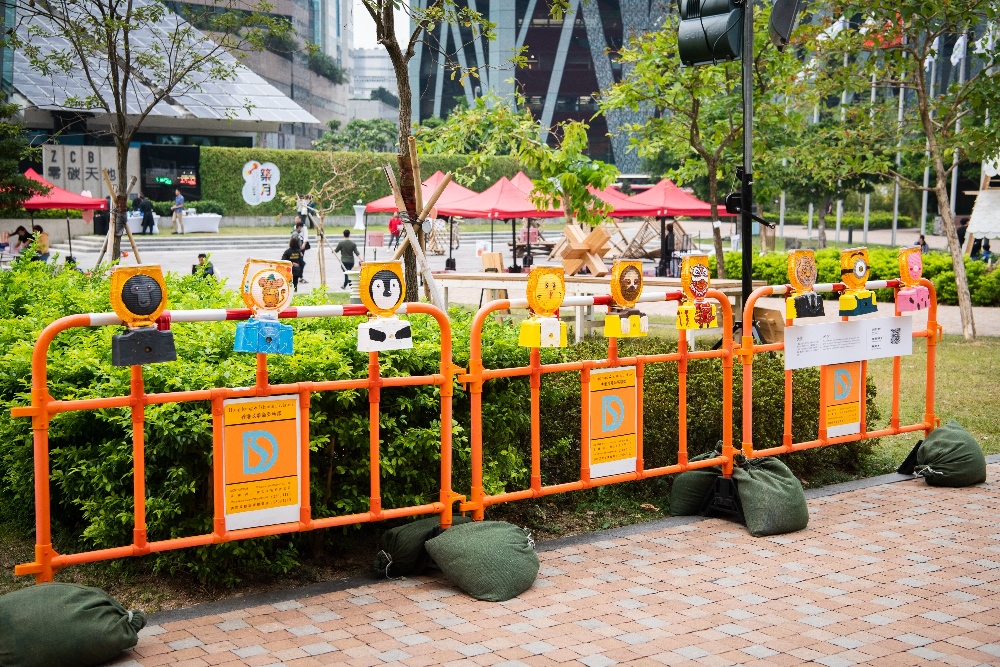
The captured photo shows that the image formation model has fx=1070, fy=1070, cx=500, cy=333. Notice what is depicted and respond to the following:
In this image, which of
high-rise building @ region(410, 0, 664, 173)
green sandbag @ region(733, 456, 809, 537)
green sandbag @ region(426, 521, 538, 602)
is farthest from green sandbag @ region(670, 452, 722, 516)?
high-rise building @ region(410, 0, 664, 173)

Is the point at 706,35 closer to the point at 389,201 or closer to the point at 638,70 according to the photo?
the point at 638,70

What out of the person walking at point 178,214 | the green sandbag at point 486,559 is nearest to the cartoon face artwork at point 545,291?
the green sandbag at point 486,559

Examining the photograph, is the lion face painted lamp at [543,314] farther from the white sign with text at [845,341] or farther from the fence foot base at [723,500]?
the white sign with text at [845,341]

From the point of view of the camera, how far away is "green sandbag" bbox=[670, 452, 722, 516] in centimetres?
667

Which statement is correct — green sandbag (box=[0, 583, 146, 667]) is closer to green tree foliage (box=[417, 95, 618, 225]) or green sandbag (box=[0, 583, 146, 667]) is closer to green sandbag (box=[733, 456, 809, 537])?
green sandbag (box=[733, 456, 809, 537])

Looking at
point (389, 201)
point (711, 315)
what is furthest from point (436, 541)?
point (389, 201)

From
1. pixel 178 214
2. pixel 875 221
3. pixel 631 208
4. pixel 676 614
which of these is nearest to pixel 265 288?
pixel 676 614

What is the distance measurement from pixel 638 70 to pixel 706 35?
27.7 feet

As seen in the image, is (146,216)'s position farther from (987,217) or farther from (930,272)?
(987,217)

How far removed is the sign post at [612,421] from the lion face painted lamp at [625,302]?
289 mm

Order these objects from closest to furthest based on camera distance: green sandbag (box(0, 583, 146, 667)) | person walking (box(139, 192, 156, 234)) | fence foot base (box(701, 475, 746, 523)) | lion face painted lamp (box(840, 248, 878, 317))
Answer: green sandbag (box(0, 583, 146, 667)), fence foot base (box(701, 475, 746, 523)), lion face painted lamp (box(840, 248, 878, 317)), person walking (box(139, 192, 156, 234))

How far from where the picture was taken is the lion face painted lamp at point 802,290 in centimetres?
665

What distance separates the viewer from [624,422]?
617cm

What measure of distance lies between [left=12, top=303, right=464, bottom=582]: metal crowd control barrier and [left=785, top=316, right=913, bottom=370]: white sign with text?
2.48 m
